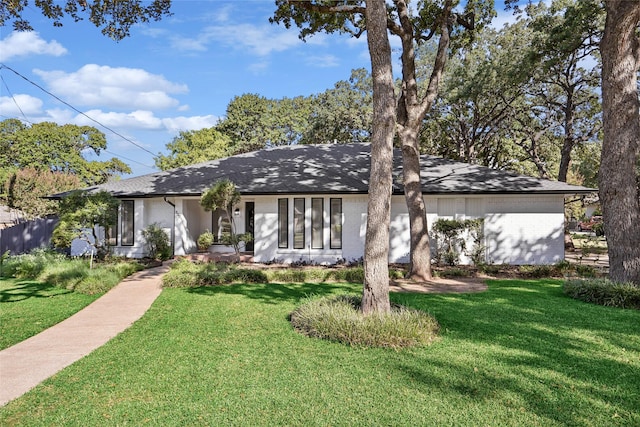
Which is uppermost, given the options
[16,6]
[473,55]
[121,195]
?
[473,55]

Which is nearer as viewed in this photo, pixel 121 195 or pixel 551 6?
pixel 121 195

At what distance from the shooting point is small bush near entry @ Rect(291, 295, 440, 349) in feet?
16.8

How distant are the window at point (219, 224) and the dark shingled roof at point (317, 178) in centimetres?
190

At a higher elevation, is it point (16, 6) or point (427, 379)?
point (16, 6)

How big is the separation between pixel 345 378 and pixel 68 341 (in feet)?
14.3

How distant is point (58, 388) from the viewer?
155 inches

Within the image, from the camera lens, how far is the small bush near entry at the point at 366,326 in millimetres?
5133

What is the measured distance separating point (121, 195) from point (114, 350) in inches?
453

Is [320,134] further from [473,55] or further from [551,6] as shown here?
[551,6]

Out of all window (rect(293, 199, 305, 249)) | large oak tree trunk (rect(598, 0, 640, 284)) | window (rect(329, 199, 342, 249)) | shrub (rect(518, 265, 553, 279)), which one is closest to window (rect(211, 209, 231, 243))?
window (rect(293, 199, 305, 249))

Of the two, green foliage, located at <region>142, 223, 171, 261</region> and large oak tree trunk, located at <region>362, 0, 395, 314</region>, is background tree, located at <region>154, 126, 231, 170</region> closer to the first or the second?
green foliage, located at <region>142, 223, 171, 261</region>

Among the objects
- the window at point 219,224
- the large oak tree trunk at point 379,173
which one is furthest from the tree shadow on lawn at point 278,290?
the window at point 219,224

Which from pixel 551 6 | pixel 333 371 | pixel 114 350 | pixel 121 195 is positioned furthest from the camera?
pixel 551 6

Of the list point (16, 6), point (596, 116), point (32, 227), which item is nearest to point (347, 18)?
point (16, 6)
